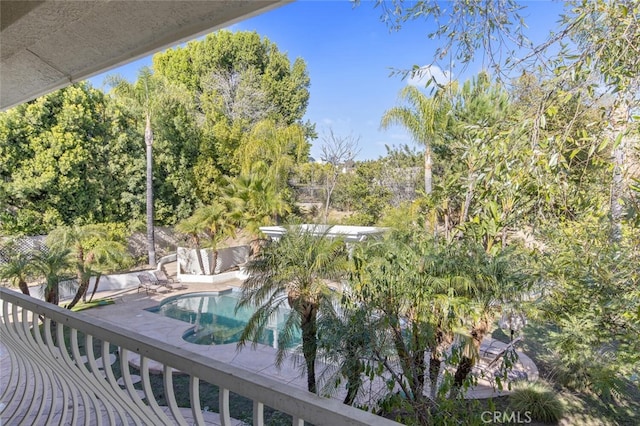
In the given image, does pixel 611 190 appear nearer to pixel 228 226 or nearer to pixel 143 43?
pixel 143 43

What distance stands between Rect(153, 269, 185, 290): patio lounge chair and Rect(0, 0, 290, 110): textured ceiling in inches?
431

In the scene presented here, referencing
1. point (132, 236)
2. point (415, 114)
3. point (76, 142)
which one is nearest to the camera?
point (415, 114)

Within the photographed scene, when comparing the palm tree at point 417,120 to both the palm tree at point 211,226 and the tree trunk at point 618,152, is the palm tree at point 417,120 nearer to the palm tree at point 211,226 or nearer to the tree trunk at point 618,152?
the palm tree at point 211,226

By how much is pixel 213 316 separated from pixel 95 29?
9371 millimetres

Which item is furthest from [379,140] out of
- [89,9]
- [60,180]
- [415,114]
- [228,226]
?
[89,9]

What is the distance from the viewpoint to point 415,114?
1142 cm

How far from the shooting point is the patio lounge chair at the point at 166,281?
11.9 m

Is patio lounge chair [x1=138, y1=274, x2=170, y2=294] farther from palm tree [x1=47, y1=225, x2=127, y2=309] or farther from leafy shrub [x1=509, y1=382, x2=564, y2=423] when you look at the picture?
leafy shrub [x1=509, y1=382, x2=564, y2=423]

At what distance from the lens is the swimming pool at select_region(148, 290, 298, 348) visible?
8219 millimetres

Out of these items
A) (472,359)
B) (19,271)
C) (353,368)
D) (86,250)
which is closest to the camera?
(353,368)

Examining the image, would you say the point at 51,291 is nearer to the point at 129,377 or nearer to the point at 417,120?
the point at 129,377

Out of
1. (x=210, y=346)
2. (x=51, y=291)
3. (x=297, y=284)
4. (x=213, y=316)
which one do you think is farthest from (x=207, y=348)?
(x=51, y=291)

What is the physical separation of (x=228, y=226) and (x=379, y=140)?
734 cm

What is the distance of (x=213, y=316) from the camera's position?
9.89 meters
